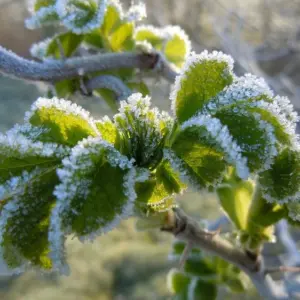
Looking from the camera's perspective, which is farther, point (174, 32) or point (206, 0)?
point (206, 0)

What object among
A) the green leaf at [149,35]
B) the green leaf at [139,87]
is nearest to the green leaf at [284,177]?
the green leaf at [139,87]

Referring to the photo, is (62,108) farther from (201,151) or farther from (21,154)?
(201,151)

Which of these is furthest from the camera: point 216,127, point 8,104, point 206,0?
point 206,0

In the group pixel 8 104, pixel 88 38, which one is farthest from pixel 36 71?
pixel 8 104

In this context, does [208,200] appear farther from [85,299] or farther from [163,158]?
[163,158]

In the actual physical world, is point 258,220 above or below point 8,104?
below

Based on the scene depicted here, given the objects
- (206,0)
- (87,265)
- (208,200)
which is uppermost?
(206,0)

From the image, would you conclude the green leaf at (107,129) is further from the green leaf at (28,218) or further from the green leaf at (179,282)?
the green leaf at (179,282)
